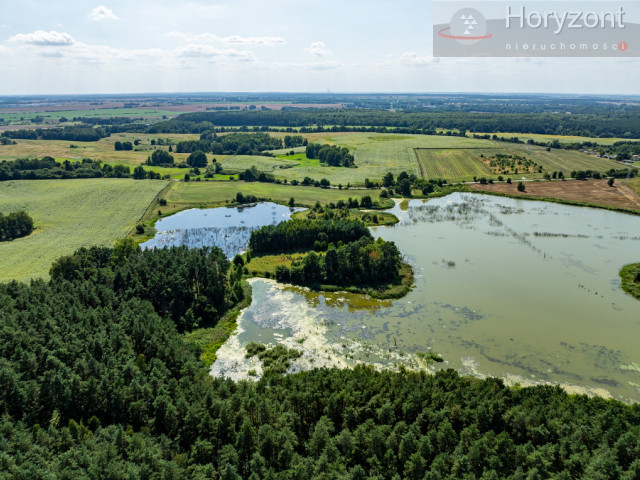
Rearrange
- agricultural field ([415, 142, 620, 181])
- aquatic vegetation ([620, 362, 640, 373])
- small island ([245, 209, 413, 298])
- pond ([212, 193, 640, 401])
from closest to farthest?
aquatic vegetation ([620, 362, 640, 373]), pond ([212, 193, 640, 401]), small island ([245, 209, 413, 298]), agricultural field ([415, 142, 620, 181])

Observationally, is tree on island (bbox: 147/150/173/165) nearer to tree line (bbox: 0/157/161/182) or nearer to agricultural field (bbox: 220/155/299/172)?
tree line (bbox: 0/157/161/182)

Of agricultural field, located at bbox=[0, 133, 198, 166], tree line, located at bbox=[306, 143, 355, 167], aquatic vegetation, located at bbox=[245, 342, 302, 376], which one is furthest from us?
agricultural field, located at bbox=[0, 133, 198, 166]

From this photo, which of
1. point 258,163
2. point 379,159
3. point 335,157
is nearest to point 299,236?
point 335,157

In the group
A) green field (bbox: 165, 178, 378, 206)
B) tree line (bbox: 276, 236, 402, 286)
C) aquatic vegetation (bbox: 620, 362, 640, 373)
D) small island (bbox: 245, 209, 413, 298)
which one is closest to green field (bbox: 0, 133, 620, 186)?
green field (bbox: 165, 178, 378, 206)

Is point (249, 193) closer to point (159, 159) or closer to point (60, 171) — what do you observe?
point (159, 159)

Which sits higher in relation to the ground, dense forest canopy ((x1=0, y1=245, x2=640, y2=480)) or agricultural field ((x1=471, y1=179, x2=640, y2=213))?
agricultural field ((x1=471, y1=179, x2=640, y2=213))

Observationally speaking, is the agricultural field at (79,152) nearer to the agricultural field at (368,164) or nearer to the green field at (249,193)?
the agricultural field at (368,164)

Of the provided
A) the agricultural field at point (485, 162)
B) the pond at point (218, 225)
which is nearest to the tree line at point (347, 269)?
the pond at point (218, 225)

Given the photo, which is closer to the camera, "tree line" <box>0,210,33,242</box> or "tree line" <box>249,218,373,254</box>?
"tree line" <box>249,218,373,254</box>
